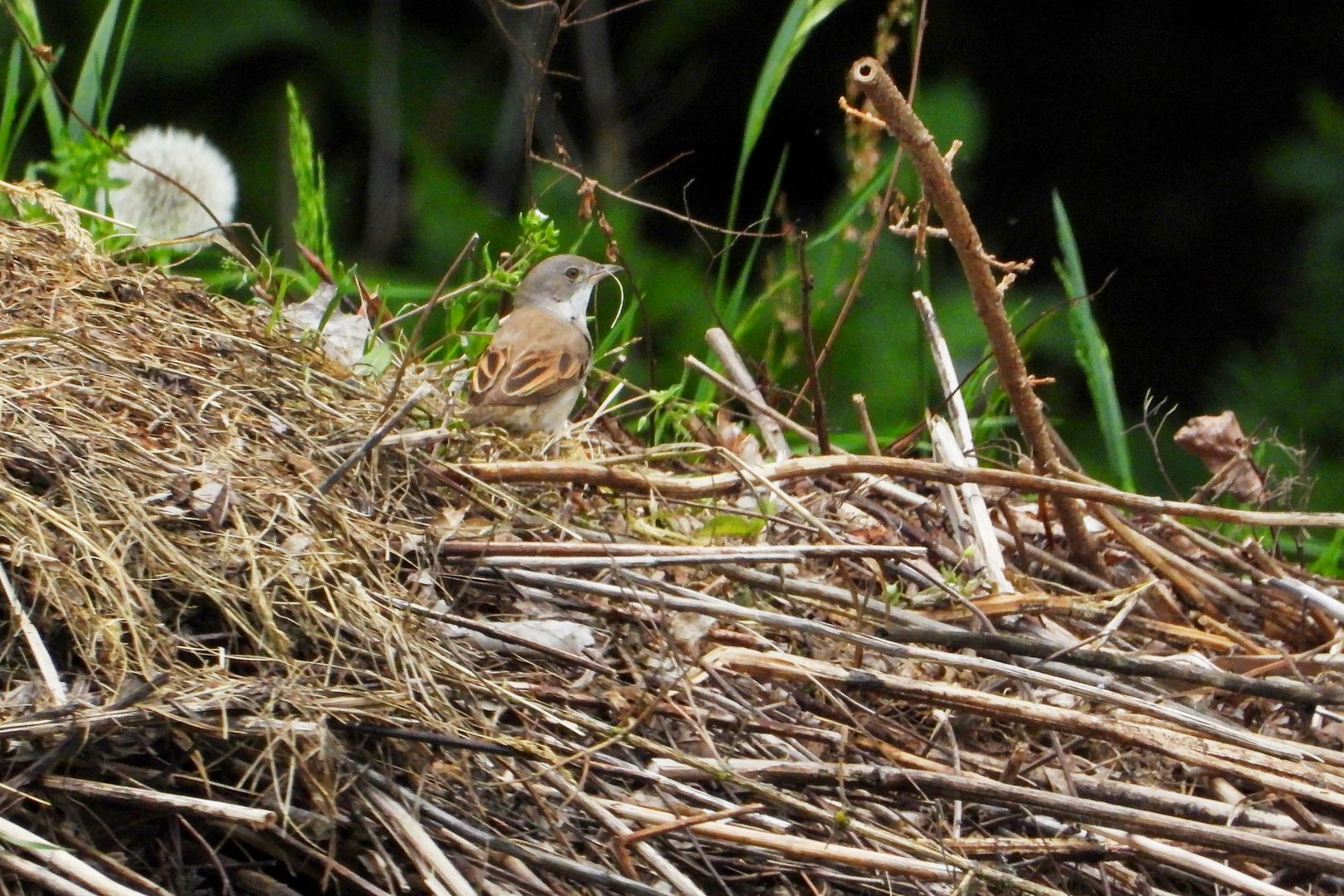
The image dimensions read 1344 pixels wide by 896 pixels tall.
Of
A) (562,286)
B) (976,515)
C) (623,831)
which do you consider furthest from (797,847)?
(562,286)

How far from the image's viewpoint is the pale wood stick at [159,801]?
2.05 metres

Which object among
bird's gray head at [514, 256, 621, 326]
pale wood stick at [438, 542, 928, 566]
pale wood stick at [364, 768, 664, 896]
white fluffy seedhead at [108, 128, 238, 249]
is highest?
pale wood stick at [438, 542, 928, 566]

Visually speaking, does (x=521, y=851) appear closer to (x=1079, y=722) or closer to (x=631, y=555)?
(x=631, y=555)

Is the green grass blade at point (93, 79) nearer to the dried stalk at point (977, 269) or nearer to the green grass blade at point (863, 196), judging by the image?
the green grass blade at point (863, 196)

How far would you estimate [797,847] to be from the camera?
2326mm

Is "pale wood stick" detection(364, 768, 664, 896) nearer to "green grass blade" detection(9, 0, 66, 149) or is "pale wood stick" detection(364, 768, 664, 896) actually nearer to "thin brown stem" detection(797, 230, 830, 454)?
"thin brown stem" detection(797, 230, 830, 454)

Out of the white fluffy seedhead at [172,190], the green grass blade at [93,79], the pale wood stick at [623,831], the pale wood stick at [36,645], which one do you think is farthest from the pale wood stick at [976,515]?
the green grass blade at [93,79]

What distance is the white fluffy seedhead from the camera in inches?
167

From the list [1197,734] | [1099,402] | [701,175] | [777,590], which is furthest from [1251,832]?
[701,175]

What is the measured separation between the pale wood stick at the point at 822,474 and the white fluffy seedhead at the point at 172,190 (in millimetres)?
1579

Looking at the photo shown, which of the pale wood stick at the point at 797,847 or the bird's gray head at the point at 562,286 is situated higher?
the pale wood stick at the point at 797,847

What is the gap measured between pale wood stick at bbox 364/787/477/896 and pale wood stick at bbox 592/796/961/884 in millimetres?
262


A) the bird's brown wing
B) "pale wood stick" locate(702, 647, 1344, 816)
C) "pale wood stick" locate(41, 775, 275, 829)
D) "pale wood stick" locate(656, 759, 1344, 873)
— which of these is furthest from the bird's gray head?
"pale wood stick" locate(41, 775, 275, 829)

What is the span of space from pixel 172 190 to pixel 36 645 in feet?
7.60
